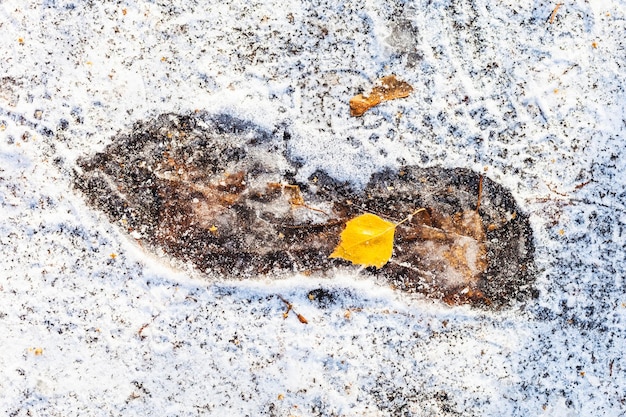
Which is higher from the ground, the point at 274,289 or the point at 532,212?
the point at 532,212

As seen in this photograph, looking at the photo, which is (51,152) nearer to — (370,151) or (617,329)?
(370,151)

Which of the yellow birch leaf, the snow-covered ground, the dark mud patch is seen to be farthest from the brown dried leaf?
the yellow birch leaf

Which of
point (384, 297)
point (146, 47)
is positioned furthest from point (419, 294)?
point (146, 47)

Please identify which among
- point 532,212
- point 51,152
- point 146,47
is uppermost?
point 146,47

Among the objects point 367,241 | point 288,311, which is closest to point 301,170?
point 367,241

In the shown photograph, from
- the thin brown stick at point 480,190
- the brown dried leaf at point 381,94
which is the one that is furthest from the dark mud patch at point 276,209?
the brown dried leaf at point 381,94

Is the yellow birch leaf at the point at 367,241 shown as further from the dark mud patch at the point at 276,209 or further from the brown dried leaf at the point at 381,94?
the brown dried leaf at the point at 381,94
